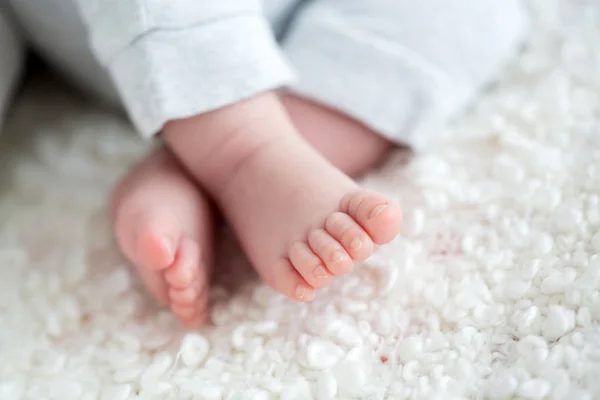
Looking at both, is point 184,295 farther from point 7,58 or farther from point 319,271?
point 7,58

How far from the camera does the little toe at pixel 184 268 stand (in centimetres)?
47

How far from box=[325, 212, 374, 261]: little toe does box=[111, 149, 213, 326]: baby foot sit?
0.11 m

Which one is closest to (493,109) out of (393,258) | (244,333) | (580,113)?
(580,113)

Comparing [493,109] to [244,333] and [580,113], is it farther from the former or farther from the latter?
[244,333]

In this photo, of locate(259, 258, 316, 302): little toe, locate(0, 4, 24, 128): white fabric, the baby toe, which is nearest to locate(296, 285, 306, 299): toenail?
locate(259, 258, 316, 302): little toe

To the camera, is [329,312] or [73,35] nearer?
[329,312]

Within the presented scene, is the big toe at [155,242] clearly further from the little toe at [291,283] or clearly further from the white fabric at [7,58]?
the white fabric at [7,58]

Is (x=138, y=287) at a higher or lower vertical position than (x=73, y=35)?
lower

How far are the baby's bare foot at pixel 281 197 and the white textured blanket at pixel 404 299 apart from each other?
0.14 feet

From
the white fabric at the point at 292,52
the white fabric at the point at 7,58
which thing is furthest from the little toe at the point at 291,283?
the white fabric at the point at 7,58

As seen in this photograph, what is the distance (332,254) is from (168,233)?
4.9 inches

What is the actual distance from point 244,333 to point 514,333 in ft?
0.60

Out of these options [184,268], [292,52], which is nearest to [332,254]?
[184,268]

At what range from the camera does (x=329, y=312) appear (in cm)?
47
